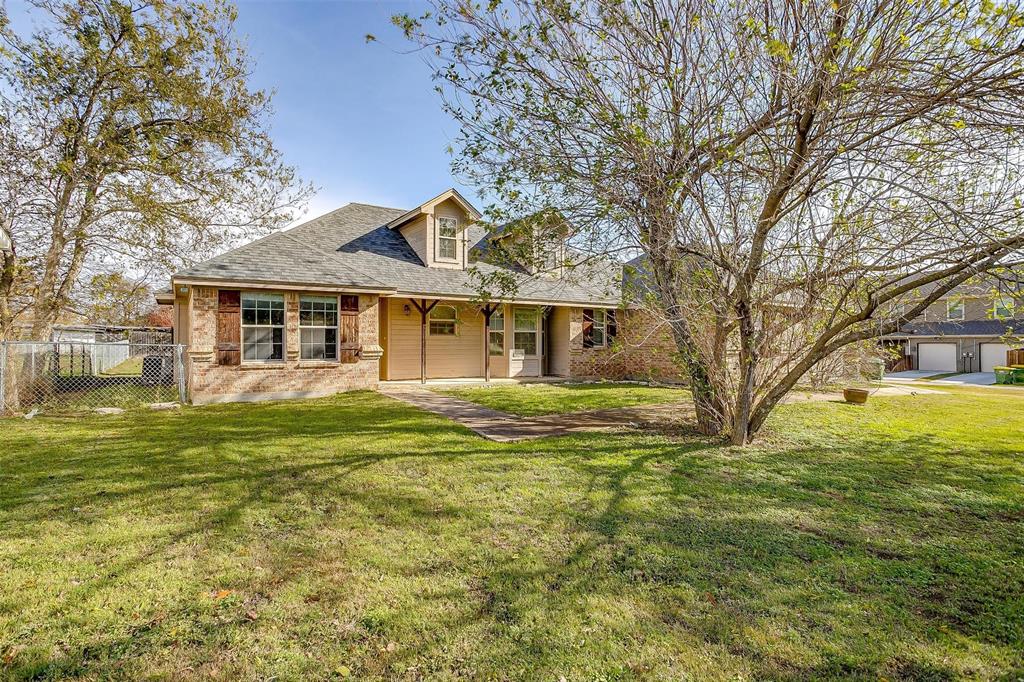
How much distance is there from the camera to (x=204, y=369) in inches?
424

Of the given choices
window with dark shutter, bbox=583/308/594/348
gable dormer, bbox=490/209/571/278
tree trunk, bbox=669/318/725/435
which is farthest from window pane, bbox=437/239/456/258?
tree trunk, bbox=669/318/725/435

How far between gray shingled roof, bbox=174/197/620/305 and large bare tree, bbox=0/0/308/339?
1538mm

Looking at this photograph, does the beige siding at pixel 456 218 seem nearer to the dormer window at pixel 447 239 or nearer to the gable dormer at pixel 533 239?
the dormer window at pixel 447 239

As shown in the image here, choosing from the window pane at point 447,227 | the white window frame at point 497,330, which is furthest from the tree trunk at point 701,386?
the window pane at point 447,227

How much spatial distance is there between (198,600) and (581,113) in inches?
260

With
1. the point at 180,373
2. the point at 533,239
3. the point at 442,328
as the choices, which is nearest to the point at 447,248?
the point at 442,328

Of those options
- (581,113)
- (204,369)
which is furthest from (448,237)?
(581,113)

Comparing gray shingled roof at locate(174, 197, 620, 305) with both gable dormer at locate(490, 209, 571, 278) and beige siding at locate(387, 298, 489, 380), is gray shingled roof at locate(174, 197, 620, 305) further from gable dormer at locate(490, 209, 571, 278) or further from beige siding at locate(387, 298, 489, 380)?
gable dormer at locate(490, 209, 571, 278)

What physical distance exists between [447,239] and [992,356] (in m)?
32.7

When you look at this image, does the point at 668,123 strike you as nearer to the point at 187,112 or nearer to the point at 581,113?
the point at 581,113

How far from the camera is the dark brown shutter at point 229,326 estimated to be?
428 inches

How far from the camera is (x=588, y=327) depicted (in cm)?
1664

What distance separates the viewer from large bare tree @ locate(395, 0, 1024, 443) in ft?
15.9

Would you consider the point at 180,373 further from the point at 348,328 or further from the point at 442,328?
the point at 442,328
